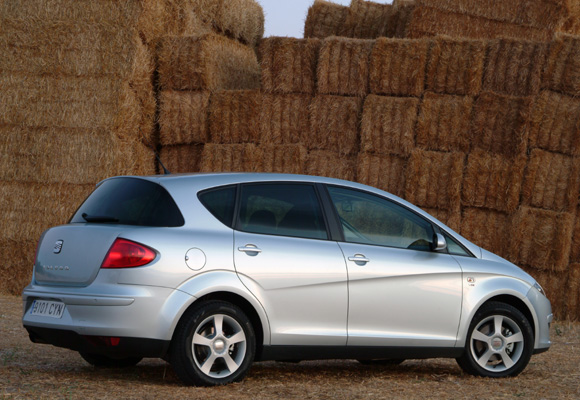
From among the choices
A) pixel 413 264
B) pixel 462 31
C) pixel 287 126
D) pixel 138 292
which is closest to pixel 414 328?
pixel 413 264

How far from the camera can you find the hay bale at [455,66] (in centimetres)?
1238

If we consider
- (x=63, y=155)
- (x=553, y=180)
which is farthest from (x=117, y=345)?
(x=63, y=155)

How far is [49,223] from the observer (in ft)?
44.4

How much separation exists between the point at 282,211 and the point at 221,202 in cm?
49

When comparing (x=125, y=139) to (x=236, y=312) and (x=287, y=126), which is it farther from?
(x=236, y=312)

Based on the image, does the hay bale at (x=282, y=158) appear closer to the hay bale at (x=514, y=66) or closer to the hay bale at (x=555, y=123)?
the hay bale at (x=514, y=66)

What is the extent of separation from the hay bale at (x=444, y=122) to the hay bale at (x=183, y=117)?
334 centimetres

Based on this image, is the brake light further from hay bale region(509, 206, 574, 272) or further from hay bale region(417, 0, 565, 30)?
hay bale region(417, 0, 565, 30)

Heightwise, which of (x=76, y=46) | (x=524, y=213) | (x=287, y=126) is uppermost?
(x=76, y=46)

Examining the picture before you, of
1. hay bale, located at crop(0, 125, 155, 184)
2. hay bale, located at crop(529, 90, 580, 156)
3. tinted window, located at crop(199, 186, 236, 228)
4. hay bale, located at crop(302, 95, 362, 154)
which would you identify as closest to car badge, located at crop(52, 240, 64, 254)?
tinted window, located at crop(199, 186, 236, 228)

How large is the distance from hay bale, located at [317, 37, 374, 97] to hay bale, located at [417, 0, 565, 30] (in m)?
2.37

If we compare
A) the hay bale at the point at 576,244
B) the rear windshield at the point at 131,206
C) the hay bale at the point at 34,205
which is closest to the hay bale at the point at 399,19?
the hay bale at the point at 576,244

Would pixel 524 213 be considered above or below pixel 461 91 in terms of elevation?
below

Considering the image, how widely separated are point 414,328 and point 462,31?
8.67m
